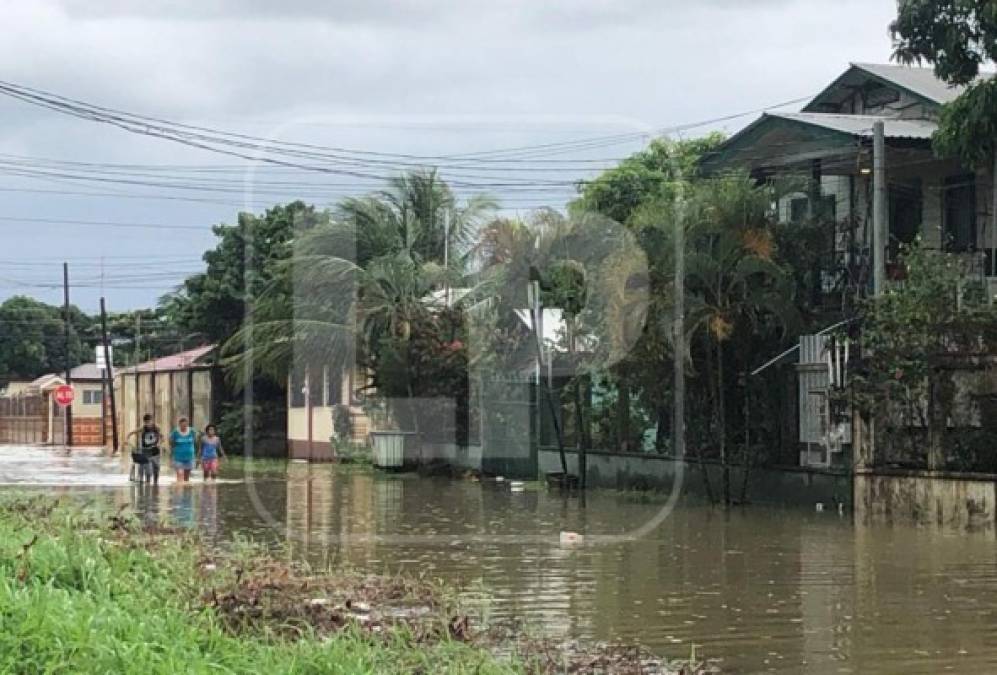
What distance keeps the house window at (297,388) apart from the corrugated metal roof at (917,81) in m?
18.4

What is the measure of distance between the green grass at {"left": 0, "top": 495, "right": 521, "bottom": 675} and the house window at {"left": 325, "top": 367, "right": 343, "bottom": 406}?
1042 inches

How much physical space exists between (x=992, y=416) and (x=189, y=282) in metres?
34.3

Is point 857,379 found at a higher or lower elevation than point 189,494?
higher

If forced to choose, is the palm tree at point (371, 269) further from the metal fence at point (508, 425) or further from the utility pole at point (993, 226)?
the utility pole at point (993, 226)

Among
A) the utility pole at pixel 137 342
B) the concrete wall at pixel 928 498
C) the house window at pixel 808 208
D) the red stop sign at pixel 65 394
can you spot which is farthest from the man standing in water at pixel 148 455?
the utility pole at pixel 137 342

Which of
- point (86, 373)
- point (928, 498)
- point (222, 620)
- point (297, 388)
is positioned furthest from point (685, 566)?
point (86, 373)

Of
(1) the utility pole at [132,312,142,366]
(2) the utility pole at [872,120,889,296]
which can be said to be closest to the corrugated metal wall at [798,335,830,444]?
(2) the utility pole at [872,120,889,296]

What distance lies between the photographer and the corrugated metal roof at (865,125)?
23359mm

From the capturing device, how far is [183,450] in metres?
29.1

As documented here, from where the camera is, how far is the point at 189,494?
26.5 m

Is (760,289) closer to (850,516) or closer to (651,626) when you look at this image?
(850,516)

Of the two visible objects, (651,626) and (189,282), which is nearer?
(651,626)

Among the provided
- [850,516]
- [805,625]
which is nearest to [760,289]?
[850,516]

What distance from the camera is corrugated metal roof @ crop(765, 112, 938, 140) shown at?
2336cm
